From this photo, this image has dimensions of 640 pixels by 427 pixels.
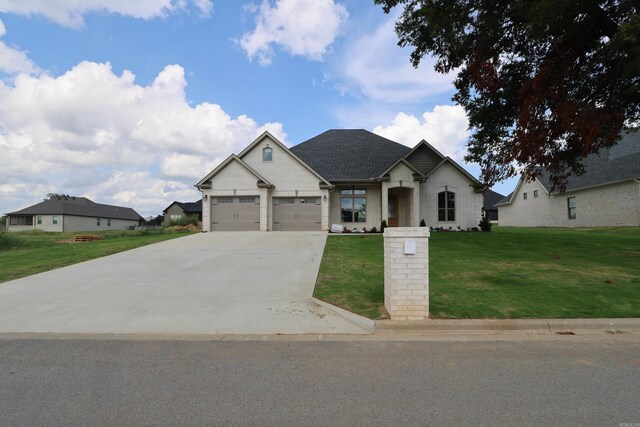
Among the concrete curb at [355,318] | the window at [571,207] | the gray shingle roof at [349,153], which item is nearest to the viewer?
the concrete curb at [355,318]

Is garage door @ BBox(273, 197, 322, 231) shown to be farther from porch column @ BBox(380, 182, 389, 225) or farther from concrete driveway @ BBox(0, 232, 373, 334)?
concrete driveway @ BBox(0, 232, 373, 334)

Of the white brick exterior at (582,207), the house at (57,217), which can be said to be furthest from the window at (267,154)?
the house at (57,217)

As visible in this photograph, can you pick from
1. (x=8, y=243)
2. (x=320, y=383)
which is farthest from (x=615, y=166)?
(x=8, y=243)

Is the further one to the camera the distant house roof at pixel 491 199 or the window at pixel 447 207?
the distant house roof at pixel 491 199

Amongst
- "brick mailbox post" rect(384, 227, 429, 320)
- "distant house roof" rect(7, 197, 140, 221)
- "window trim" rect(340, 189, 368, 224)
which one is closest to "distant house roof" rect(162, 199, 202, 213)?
"distant house roof" rect(7, 197, 140, 221)

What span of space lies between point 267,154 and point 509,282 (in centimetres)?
1836

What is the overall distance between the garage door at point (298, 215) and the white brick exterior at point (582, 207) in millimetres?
12328

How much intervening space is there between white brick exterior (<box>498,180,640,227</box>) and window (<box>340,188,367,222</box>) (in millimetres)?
9534

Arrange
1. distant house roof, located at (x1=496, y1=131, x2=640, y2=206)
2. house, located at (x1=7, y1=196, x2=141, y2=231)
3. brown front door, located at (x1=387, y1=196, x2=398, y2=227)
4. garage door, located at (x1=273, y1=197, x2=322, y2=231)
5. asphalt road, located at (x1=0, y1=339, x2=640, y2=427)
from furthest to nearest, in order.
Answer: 1. house, located at (x1=7, y1=196, x2=141, y2=231)
2. distant house roof, located at (x1=496, y1=131, x2=640, y2=206)
3. brown front door, located at (x1=387, y1=196, x2=398, y2=227)
4. garage door, located at (x1=273, y1=197, x2=322, y2=231)
5. asphalt road, located at (x1=0, y1=339, x2=640, y2=427)

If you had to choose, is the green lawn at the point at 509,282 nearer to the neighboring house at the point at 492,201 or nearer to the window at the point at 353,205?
the window at the point at 353,205

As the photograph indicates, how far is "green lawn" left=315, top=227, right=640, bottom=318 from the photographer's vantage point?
661 centimetres

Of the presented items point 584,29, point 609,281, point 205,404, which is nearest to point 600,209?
point 584,29

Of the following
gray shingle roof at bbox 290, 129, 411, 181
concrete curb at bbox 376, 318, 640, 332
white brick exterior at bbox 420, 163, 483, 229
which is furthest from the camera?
gray shingle roof at bbox 290, 129, 411, 181

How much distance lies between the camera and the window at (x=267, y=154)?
24234 millimetres
